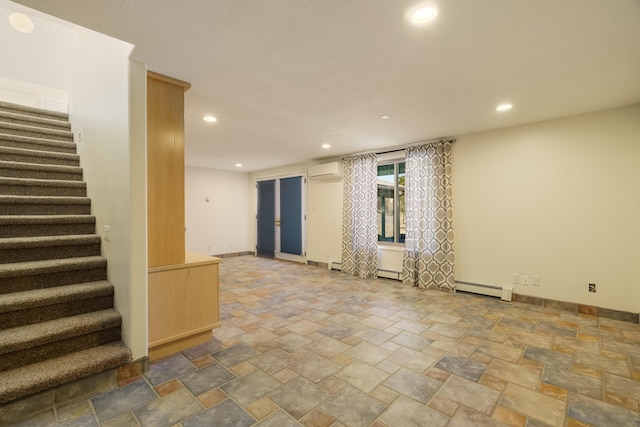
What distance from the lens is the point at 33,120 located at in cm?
341

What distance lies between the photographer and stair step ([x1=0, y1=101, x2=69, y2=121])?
3445 mm

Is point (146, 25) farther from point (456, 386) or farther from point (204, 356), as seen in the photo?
point (456, 386)

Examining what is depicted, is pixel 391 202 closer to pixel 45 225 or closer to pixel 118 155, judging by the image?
pixel 118 155

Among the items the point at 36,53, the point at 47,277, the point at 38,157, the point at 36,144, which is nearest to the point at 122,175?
the point at 47,277

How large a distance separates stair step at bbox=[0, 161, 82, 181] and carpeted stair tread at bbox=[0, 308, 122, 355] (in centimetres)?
175

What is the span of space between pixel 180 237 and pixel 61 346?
3.42ft

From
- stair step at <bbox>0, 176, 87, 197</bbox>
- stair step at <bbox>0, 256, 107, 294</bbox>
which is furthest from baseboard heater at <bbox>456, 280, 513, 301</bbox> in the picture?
stair step at <bbox>0, 176, 87, 197</bbox>

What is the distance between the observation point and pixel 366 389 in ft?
6.32

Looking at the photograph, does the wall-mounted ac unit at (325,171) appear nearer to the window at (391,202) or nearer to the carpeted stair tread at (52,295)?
the window at (391,202)

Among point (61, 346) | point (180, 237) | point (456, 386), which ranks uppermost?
point (180, 237)

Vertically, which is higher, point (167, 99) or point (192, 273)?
point (167, 99)

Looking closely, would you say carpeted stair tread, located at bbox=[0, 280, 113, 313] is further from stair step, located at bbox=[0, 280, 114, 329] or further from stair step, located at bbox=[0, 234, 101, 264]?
stair step, located at bbox=[0, 234, 101, 264]

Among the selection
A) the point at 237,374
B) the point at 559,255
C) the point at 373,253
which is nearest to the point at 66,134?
the point at 237,374

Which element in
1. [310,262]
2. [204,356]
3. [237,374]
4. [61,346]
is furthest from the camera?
[310,262]
